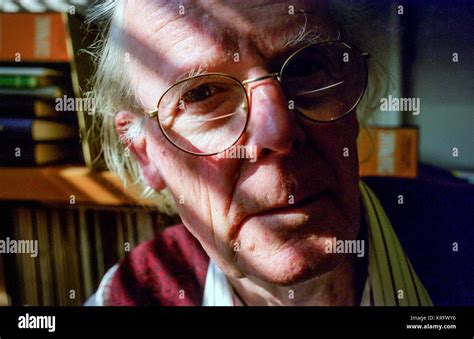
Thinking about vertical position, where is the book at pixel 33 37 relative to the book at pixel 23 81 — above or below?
above

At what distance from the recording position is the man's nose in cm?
109

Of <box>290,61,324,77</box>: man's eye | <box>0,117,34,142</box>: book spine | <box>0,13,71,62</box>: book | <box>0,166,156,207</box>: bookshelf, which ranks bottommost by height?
<box>0,166,156,207</box>: bookshelf

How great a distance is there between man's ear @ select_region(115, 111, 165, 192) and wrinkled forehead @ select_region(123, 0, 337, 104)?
0.49ft

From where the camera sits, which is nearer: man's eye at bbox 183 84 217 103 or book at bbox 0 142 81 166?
man's eye at bbox 183 84 217 103

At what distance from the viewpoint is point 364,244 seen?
1232 millimetres

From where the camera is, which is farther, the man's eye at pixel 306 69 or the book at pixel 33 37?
the book at pixel 33 37

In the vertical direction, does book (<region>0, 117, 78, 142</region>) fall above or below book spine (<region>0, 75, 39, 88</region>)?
below

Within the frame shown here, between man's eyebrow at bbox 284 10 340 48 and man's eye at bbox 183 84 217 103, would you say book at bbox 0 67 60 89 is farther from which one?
man's eyebrow at bbox 284 10 340 48

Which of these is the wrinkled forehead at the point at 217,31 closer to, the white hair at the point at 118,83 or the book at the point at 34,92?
the white hair at the point at 118,83

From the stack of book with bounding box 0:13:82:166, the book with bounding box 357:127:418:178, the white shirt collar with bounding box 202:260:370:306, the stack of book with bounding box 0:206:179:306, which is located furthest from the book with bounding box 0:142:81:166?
the book with bounding box 357:127:418:178

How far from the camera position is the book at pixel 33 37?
1.25 m

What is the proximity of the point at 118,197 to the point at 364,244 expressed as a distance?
23.5 inches

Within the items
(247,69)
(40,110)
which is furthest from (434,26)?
(40,110)

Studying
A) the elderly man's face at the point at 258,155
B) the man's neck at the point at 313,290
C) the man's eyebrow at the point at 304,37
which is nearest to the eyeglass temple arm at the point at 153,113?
the elderly man's face at the point at 258,155
